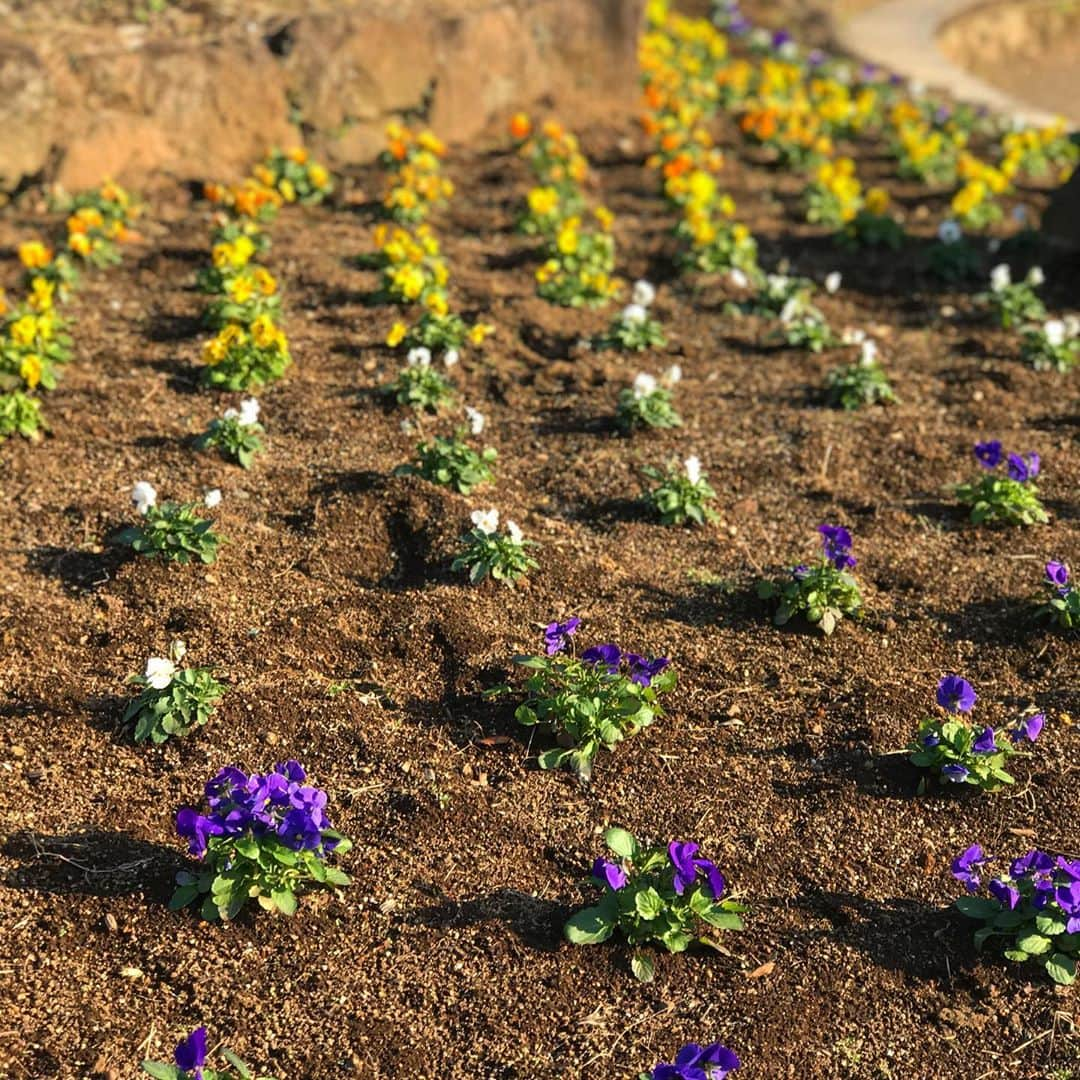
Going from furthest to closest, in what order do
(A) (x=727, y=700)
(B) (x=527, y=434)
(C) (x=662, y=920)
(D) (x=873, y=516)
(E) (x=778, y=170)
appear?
(E) (x=778, y=170) → (B) (x=527, y=434) → (D) (x=873, y=516) → (A) (x=727, y=700) → (C) (x=662, y=920)

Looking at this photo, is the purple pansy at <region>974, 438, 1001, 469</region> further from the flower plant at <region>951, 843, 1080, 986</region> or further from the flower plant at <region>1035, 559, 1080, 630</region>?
the flower plant at <region>951, 843, 1080, 986</region>

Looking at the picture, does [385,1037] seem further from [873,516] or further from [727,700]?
[873,516]

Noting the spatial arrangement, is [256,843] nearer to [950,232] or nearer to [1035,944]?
[1035,944]

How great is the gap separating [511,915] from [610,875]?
1.08 ft

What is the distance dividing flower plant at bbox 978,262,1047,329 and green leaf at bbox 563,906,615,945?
184 inches

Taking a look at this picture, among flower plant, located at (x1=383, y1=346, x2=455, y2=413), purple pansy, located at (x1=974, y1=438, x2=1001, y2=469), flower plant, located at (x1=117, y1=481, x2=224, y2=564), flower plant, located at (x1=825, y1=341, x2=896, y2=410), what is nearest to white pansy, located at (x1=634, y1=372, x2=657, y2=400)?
flower plant, located at (x1=383, y1=346, x2=455, y2=413)

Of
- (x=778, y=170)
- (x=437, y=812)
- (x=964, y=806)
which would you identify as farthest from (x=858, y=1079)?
(x=778, y=170)

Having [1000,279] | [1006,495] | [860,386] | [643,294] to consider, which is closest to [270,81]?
[643,294]

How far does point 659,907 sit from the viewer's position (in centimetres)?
339

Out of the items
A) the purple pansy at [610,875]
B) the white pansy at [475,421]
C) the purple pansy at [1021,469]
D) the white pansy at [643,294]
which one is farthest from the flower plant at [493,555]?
the white pansy at [643,294]

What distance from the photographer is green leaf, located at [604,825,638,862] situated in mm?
3508

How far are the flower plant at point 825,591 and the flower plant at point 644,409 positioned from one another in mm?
1304

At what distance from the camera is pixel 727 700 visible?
4.30 m

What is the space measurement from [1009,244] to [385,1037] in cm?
636
